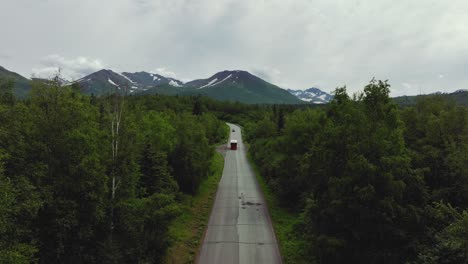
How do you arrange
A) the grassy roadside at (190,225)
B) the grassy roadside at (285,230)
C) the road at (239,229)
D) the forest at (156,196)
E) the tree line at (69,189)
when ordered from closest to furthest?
the tree line at (69,189)
the forest at (156,196)
the grassy roadside at (190,225)
the road at (239,229)
the grassy roadside at (285,230)

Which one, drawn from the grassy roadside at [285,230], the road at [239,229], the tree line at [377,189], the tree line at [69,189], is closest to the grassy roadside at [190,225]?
the road at [239,229]

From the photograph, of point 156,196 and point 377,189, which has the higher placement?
point 377,189

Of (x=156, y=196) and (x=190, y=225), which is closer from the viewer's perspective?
(x=156, y=196)

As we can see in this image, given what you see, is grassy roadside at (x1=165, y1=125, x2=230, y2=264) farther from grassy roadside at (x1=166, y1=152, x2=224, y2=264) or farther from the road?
the road

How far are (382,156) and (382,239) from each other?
399 cm

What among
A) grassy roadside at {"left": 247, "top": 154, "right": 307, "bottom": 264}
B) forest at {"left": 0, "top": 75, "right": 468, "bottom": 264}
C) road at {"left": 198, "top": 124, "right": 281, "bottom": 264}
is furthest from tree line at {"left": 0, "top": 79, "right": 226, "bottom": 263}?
grassy roadside at {"left": 247, "top": 154, "right": 307, "bottom": 264}

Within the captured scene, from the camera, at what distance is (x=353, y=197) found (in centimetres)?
1425

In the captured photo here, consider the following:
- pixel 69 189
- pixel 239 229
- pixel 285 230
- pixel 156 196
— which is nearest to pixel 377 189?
pixel 285 230

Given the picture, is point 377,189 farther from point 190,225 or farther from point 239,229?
point 190,225

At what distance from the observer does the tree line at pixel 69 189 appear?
11.6m

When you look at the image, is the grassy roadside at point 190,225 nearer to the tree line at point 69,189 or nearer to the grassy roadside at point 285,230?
the tree line at point 69,189

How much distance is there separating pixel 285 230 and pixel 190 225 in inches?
303

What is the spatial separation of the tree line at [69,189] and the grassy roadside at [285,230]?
8.30 meters

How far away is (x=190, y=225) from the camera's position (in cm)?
2438
